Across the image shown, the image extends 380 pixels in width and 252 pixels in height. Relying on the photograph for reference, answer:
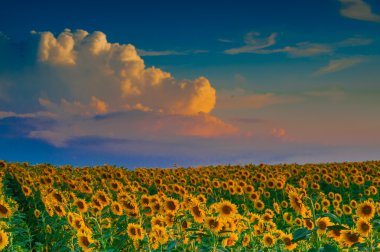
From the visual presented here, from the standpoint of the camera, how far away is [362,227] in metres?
6.57

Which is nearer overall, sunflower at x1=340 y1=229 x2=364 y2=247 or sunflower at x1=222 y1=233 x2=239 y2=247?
sunflower at x1=340 y1=229 x2=364 y2=247

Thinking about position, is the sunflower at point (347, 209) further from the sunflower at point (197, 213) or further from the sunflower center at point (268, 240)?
the sunflower at point (197, 213)

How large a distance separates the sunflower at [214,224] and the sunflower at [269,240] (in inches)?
69.0

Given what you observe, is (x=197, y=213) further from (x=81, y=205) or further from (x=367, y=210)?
(x=81, y=205)

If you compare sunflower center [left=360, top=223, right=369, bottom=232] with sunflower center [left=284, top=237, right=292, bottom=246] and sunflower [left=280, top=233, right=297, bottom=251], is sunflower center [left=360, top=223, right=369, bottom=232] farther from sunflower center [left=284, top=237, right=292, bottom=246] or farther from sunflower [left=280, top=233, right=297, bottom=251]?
sunflower [left=280, top=233, right=297, bottom=251]

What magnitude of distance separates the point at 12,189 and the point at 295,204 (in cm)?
1568

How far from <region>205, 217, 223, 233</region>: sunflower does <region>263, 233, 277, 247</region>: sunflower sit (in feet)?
5.75

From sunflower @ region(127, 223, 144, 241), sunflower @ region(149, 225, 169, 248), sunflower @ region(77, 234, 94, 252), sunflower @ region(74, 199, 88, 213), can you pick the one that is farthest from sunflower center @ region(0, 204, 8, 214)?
sunflower @ region(149, 225, 169, 248)

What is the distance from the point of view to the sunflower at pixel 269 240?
8047 mm

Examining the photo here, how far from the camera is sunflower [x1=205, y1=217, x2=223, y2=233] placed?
6543 mm

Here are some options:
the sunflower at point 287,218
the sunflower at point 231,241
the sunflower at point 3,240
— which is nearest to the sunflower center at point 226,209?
the sunflower at point 231,241

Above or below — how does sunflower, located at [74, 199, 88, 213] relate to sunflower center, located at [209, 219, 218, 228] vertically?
above

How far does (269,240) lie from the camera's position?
26.6 feet

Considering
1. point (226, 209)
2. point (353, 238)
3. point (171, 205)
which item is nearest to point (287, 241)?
point (226, 209)
